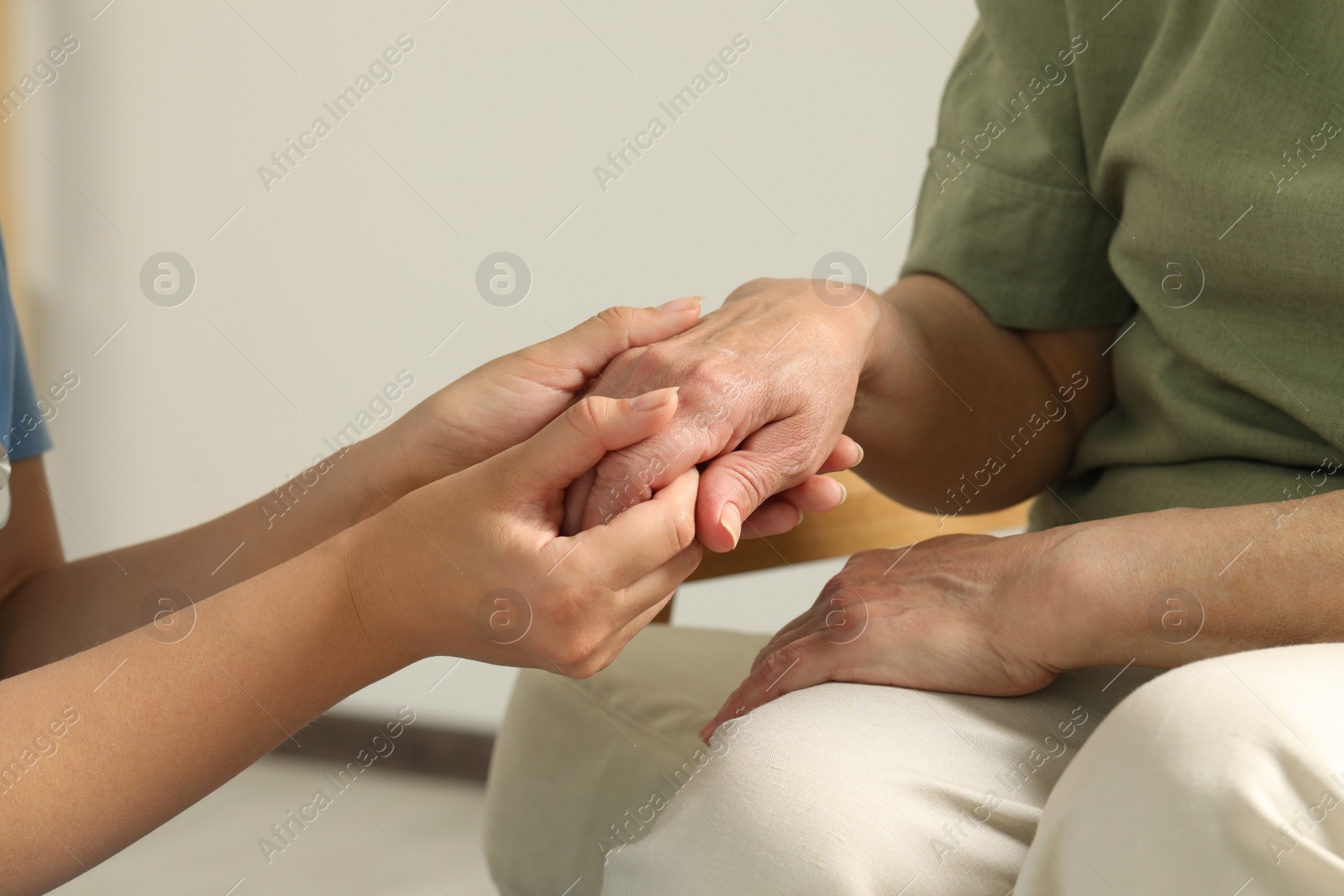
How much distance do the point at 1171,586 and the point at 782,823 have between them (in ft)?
0.83

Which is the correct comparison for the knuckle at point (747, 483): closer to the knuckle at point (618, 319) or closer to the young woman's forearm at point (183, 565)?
the knuckle at point (618, 319)

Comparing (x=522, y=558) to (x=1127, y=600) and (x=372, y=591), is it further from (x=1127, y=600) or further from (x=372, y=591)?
(x=1127, y=600)

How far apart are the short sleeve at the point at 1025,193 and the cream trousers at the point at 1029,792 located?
0.34 metres

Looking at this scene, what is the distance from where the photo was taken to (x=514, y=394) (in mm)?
755

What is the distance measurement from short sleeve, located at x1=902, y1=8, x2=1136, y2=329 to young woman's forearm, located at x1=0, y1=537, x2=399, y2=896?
22.3 inches

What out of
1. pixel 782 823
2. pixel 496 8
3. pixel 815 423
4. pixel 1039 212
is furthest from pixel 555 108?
pixel 782 823

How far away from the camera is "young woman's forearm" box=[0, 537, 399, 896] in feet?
1.83

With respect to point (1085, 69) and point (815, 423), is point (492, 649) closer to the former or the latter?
point (815, 423)

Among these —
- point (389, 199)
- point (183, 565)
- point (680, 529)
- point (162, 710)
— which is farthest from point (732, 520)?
A: point (389, 199)

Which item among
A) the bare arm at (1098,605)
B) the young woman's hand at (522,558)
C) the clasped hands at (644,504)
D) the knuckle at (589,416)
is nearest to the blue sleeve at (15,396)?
the clasped hands at (644,504)

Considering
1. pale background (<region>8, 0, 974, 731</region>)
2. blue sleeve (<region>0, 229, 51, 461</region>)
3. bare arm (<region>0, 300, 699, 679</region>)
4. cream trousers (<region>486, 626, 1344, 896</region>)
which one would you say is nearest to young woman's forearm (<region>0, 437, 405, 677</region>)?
bare arm (<region>0, 300, 699, 679</region>)

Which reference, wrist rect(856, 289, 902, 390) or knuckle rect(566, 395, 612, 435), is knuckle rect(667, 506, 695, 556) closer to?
knuckle rect(566, 395, 612, 435)

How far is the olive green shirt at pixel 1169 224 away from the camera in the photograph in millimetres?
672

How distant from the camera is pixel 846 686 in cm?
64
